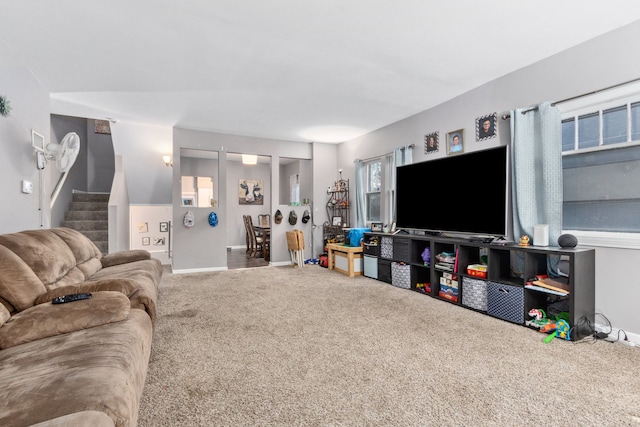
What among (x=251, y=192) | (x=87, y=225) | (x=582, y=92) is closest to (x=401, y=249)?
(x=582, y=92)

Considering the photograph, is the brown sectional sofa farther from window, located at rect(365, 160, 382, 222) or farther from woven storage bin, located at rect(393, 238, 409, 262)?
window, located at rect(365, 160, 382, 222)

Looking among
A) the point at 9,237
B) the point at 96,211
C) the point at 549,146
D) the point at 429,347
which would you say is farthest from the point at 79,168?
the point at 549,146

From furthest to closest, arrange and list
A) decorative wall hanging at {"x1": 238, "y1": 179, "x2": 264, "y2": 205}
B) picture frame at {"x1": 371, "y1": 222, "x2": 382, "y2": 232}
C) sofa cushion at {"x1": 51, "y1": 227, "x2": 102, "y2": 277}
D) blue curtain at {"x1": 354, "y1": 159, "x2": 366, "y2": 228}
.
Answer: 1. decorative wall hanging at {"x1": 238, "y1": 179, "x2": 264, "y2": 205}
2. blue curtain at {"x1": 354, "y1": 159, "x2": 366, "y2": 228}
3. picture frame at {"x1": 371, "y1": 222, "x2": 382, "y2": 232}
4. sofa cushion at {"x1": 51, "y1": 227, "x2": 102, "y2": 277}

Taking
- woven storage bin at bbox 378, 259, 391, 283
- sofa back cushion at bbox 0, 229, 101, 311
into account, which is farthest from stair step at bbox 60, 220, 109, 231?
woven storage bin at bbox 378, 259, 391, 283

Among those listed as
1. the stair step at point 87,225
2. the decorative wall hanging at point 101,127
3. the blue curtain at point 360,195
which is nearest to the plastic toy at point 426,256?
the blue curtain at point 360,195

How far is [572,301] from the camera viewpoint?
2631 mm

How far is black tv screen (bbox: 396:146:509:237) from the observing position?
342 cm

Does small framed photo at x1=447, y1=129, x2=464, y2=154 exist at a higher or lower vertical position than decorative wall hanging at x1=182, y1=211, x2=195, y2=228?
higher

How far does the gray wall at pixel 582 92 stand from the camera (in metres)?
2.64

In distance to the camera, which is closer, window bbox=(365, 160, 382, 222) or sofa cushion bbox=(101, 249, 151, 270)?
sofa cushion bbox=(101, 249, 151, 270)

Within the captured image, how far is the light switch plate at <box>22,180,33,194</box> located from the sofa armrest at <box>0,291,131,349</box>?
83.9 inches

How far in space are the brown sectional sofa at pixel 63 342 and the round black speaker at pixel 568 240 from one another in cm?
336

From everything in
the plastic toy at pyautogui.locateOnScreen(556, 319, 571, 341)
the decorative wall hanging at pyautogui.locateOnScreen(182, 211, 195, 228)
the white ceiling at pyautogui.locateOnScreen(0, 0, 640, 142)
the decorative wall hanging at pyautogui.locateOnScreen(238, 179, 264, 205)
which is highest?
the white ceiling at pyautogui.locateOnScreen(0, 0, 640, 142)

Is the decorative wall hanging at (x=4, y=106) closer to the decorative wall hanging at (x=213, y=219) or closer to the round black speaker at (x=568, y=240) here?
the decorative wall hanging at (x=213, y=219)
